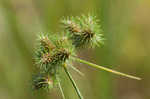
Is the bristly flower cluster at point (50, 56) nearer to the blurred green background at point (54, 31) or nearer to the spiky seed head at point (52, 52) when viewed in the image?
the spiky seed head at point (52, 52)

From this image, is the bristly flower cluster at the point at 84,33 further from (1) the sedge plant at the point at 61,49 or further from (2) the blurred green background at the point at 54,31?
(2) the blurred green background at the point at 54,31

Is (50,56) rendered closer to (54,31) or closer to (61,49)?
(61,49)

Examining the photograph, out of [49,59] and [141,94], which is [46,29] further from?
[49,59]

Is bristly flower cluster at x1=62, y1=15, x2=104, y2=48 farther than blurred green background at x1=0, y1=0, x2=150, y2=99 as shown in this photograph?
No

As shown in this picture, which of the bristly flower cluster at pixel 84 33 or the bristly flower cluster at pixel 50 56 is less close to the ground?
the bristly flower cluster at pixel 84 33

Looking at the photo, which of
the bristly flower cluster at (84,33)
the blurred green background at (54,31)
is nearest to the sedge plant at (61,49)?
the bristly flower cluster at (84,33)

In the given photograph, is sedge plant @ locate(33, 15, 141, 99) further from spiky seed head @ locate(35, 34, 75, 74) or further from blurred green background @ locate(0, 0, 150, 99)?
blurred green background @ locate(0, 0, 150, 99)

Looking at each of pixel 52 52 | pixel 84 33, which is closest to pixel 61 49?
pixel 52 52

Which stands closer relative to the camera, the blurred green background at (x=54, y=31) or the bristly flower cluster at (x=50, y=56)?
the bristly flower cluster at (x=50, y=56)

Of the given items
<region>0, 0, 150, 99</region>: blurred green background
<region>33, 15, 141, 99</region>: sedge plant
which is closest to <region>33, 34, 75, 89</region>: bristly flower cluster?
<region>33, 15, 141, 99</region>: sedge plant
